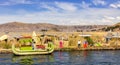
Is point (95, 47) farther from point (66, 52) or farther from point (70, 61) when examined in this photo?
point (70, 61)

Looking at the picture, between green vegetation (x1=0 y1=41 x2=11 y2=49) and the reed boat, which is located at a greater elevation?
green vegetation (x1=0 y1=41 x2=11 y2=49)

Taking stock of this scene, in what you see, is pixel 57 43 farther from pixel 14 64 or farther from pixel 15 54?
pixel 14 64

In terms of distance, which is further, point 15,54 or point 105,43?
point 105,43

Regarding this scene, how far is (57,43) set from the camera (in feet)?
220

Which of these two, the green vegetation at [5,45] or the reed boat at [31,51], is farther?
the green vegetation at [5,45]

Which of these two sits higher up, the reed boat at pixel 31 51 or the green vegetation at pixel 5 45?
the green vegetation at pixel 5 45

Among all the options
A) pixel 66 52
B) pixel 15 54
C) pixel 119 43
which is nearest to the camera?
pixel 15 54

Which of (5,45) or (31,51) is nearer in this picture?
(31,51)

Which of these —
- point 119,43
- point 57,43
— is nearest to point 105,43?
point 119,43

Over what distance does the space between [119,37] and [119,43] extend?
4.10 metres

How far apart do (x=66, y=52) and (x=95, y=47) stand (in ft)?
22.3

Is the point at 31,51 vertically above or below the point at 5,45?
below

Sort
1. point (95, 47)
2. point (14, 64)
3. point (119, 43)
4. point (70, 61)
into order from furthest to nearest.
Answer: point (119, 43)
point (95, 47)
point (70, 61)
point (14, 64)

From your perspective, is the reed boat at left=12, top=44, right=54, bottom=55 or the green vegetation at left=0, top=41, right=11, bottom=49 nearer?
the reed boat at left=12, top=44, right=54, bottom=55
